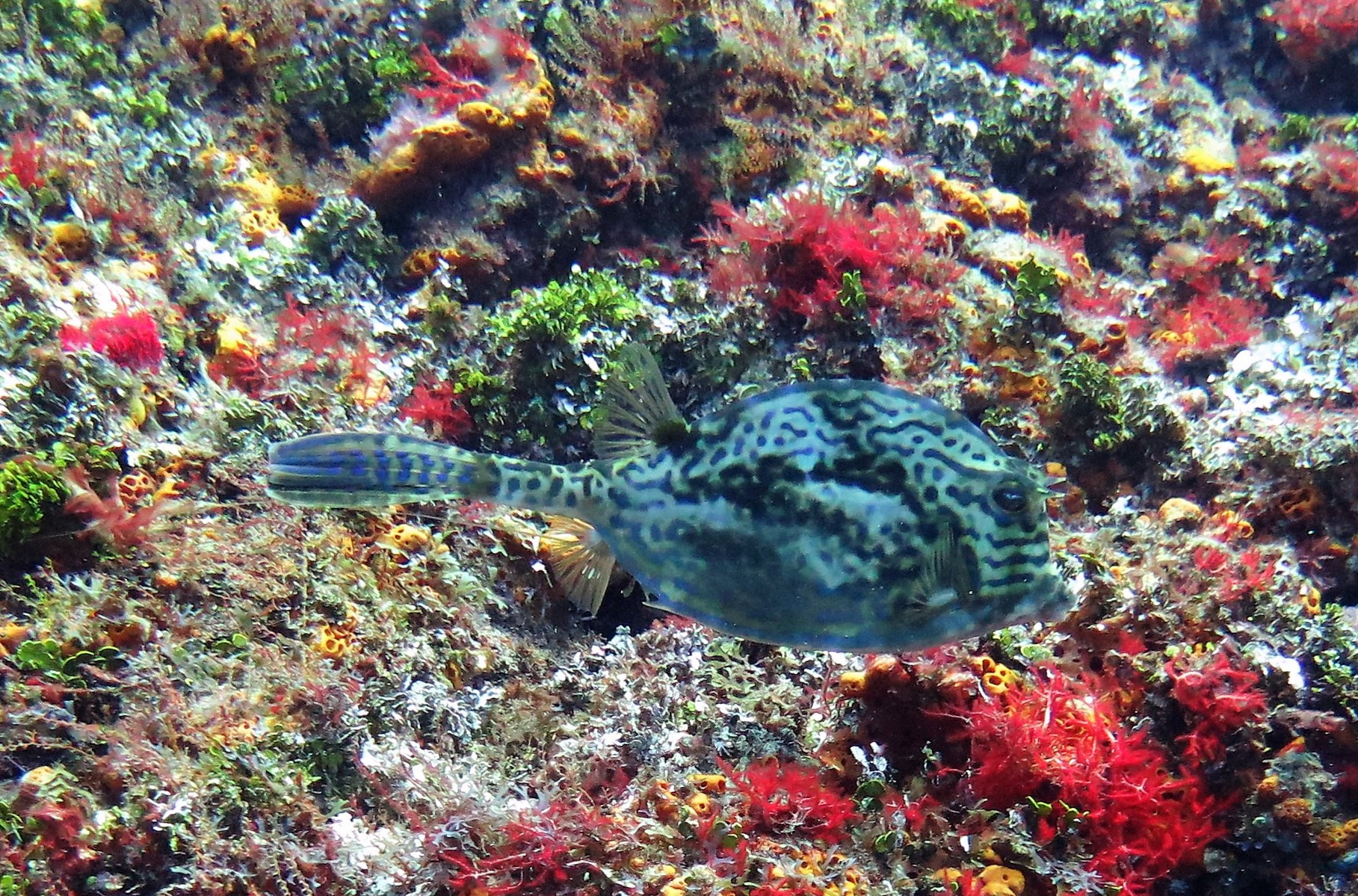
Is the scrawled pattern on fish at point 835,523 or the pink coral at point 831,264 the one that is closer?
the scrawled pattern on fish at point 835,523

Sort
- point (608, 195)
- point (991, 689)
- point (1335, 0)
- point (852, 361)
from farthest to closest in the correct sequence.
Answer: point (1335, 0)
point (608, 195)
point (852, 361)
point (991, 689)

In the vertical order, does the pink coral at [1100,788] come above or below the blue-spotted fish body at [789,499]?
below

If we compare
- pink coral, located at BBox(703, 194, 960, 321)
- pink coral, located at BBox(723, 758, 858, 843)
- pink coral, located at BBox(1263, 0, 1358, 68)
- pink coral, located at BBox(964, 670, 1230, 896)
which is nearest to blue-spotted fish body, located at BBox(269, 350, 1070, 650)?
pink coral, located at BBox(723, 758, 858, 843)

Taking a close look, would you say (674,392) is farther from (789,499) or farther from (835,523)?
(835,523)

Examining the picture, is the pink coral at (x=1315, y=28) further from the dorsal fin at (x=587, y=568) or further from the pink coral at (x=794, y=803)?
the dorsal fin at (x=587, y=568)

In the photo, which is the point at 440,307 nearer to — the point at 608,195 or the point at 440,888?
the point at 608,195

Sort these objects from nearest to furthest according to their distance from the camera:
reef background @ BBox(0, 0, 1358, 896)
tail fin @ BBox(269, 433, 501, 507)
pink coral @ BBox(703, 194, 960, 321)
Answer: tail fin @ BBox(269, 433, 501, 507) → reef background @ BBox(0, 0, 1358, 896) → pink coral @ BBox(703, 194, 960, 321)

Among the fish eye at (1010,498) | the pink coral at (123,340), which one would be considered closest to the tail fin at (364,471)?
the fish eye at (1010,498)

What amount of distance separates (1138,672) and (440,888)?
3.19 m

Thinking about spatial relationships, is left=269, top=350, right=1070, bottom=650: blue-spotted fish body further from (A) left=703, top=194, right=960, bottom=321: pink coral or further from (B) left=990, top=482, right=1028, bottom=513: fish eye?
(A) left=703, top=194, right=960, bottom=321: pink coral

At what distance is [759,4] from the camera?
674 centimetres

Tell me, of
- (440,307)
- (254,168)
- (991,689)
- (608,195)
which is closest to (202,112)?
(254,168)

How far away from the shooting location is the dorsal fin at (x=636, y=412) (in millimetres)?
2820

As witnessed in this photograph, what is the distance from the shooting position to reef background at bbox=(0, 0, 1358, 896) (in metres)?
3.19
